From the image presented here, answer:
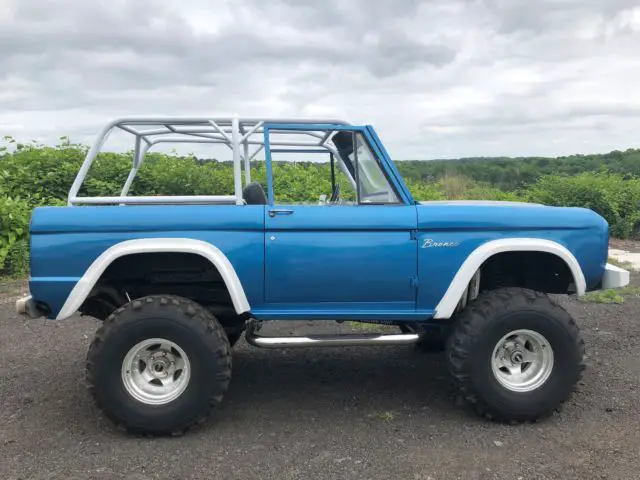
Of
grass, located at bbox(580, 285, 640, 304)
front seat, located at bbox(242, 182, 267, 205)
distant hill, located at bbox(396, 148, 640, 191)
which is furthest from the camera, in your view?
distant hill, located at bbox(396, 148, 640, 191)

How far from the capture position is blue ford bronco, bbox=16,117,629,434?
12.6 ft

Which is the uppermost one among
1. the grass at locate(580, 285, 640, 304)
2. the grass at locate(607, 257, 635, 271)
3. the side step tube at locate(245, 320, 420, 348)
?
the side step tube at locate(245, 320, 420, 348)

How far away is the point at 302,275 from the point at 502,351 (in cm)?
144

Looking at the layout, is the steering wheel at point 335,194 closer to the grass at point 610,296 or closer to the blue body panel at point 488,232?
the blue body panel at point 488,232

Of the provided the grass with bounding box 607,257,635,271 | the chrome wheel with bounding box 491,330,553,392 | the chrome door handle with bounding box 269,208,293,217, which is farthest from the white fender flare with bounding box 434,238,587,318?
the grass with bounding box 607,257,635,271

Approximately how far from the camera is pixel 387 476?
11.1ft

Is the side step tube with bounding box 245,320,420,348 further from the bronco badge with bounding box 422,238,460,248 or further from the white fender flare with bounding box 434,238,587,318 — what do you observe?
the bronco badge with bounding box 422,238,460,248

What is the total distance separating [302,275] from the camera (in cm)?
396

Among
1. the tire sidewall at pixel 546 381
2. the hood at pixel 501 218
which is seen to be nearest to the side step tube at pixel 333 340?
the tire sidewall at pixel 546 381

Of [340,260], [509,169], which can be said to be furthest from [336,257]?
[509,169]

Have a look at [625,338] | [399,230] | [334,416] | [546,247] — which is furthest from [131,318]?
[625,338]

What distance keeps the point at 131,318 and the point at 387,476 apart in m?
1.80

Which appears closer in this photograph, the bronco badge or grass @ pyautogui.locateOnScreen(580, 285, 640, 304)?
the bronco badge

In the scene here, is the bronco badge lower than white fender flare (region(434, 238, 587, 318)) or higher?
higher
